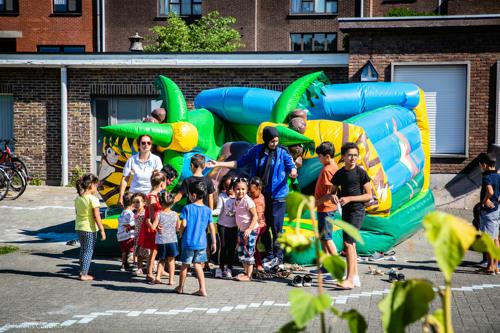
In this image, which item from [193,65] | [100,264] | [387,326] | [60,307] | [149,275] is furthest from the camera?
[193,65]

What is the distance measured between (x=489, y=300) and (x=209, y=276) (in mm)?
3242

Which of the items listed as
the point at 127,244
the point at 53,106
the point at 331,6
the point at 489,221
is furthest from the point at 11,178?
the point at 331,6

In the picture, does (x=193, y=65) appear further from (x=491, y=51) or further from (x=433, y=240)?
(x=433, y=240)

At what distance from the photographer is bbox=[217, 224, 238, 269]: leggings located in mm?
8844

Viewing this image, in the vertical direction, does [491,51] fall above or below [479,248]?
above

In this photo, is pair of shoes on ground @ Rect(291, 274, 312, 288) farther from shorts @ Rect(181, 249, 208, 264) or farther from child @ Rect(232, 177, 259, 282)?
shorts @ Rect(181, 249, 208, 264)

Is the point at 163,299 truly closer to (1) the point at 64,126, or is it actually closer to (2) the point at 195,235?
(2) the point at 195,235

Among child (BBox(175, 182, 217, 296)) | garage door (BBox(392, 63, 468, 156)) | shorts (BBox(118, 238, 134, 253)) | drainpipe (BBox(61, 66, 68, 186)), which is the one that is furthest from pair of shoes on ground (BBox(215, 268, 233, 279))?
drainpipe (BBox(61, 66, 68, 186))

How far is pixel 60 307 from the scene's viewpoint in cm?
739

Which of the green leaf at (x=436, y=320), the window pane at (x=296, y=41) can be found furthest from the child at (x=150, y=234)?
the window pane at (x=296, y=41)

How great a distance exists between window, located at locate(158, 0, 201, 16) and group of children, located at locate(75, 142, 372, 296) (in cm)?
2322

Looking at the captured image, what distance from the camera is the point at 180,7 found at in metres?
31.5

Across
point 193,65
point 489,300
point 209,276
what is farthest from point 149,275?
point 193,65

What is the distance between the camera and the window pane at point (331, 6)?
31.5 m
